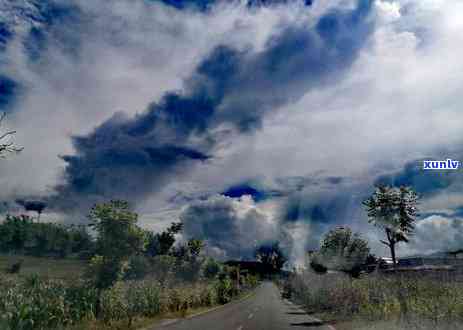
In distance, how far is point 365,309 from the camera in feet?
67.2

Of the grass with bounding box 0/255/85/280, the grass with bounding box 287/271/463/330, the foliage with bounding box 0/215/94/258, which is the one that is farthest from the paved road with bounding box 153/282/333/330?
the foliage with bounding box 0/215/94/258

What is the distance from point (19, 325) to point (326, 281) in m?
22.9

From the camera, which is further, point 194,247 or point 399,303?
point 194,247

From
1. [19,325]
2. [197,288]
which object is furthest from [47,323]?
[197,288]

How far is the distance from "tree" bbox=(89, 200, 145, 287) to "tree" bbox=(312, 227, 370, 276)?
128 feet

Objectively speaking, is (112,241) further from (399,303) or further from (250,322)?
(399,303)

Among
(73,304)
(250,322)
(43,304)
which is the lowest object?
(250,322)

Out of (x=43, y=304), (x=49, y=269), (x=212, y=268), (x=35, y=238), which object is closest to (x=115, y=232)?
Result: (x=43, y=304)

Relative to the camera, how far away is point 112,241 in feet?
65.7

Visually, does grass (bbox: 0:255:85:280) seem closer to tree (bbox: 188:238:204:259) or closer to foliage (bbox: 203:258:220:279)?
tree (bbox: 188:238:204:259)

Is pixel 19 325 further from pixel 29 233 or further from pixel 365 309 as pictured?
pixel 29 233

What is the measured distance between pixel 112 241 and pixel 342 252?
137ft

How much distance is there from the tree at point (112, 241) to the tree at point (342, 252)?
39100 mm

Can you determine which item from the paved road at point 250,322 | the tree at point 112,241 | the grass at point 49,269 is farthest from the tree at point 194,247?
the tree at point 112,241
